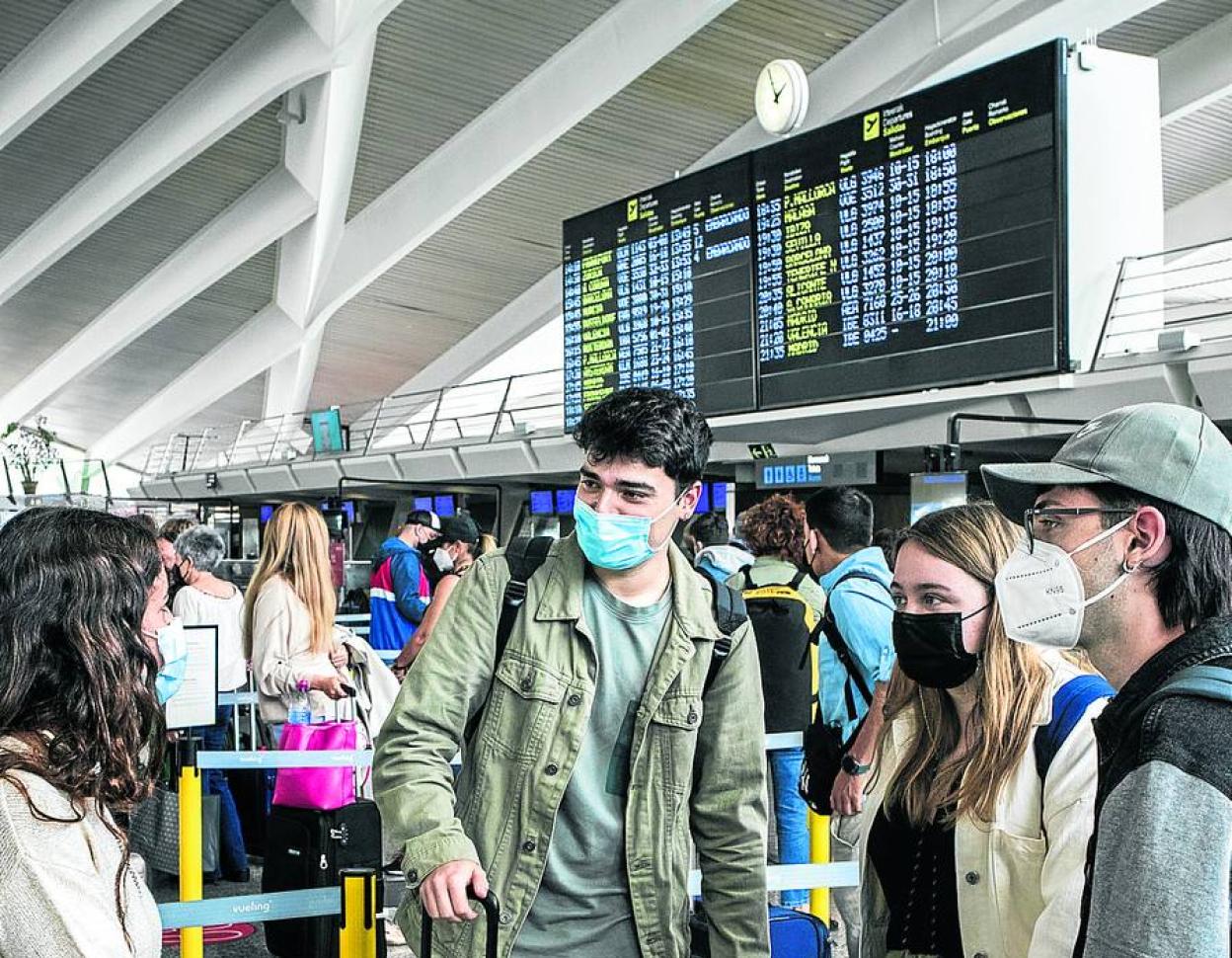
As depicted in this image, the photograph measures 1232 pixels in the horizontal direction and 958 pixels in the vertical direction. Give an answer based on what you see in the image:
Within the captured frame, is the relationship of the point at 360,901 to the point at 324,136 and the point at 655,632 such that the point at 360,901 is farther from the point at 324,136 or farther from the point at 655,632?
the point at 324,136

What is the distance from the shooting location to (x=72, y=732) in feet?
5.82

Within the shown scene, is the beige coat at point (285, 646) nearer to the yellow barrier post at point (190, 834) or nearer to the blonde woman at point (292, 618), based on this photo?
the blonde woman at point (292, 618)

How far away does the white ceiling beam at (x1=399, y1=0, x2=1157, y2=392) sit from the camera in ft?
44.9

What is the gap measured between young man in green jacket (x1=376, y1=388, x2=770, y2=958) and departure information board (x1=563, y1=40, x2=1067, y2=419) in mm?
5894

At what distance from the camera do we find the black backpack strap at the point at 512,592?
2.65 m

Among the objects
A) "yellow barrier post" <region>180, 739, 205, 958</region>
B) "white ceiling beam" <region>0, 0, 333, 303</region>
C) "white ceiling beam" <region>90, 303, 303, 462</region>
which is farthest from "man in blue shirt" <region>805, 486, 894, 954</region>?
"white ceiling beam" <region>90, 303, 303, 462</region>

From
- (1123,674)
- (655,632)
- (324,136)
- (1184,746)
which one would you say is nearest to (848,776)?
(655,632)

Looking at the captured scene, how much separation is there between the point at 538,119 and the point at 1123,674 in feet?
57.4

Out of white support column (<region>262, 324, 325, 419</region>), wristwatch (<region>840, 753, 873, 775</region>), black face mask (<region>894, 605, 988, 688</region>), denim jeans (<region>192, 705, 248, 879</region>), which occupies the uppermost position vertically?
white support column (<region>262, 324, 325, 419</region>)

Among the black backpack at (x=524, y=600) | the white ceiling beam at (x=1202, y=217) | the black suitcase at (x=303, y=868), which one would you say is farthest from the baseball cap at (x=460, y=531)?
the white ceiling beam at (x=1202, y=217)

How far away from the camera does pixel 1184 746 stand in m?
1.46

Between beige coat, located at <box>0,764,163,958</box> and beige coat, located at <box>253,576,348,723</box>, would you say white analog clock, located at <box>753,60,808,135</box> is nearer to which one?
beige coat, located at <box>253,576,348,723</box>

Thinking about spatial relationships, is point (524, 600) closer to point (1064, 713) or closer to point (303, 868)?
point (1064, 713)

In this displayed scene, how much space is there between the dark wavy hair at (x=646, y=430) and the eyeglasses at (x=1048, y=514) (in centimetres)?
90
